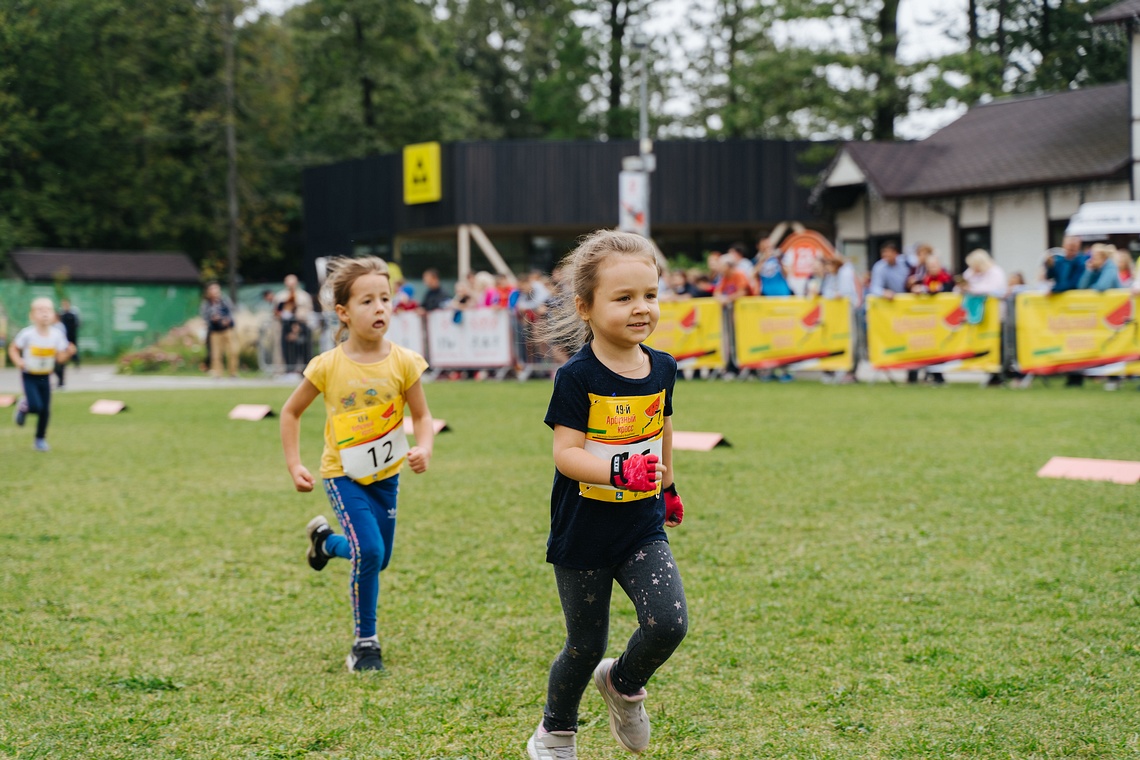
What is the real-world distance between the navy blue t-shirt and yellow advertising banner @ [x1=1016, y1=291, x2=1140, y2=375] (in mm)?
14577

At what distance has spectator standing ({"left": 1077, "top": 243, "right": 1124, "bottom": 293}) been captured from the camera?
1662 cm

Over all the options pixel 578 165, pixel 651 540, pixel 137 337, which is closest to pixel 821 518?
pixel 651 540

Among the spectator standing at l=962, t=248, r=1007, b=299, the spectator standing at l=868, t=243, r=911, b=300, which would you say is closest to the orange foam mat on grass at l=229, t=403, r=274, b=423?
the spectator standing at l=868, t=243, r=911, b=300

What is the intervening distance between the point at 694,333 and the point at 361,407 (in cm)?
1596

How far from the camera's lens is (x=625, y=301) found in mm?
3631

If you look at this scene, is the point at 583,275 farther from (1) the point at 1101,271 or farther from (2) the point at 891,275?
(2) the point at 891,275

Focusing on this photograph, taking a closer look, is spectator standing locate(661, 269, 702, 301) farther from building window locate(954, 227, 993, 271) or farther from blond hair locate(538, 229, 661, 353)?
blond hair locate(538, 229, 661, 353)

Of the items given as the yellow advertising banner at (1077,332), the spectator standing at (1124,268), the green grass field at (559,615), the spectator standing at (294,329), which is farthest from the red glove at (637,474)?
the spectator standing at (294,329)

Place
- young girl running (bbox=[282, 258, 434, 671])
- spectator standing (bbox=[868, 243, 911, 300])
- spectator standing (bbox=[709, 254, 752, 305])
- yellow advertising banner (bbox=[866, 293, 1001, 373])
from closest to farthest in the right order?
young girl running (bbox=[282, 258, 434, 671]) → yellow advertising banner (bbox=[866, 293, 1001, 373]) → spectator standing (bbox=[868, 243, 911, 300]) → spectator standing (bbox=[709, 254, 752, 305])

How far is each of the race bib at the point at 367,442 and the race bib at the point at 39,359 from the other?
8.63 meters

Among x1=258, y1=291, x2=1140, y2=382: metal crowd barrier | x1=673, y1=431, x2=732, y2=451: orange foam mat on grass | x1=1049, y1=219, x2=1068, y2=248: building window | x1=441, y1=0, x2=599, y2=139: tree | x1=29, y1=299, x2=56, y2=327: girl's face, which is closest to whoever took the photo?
x1=673, y1=431, x2=732, y2=451: orange foam mat on grass

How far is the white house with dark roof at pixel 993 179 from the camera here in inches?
1062

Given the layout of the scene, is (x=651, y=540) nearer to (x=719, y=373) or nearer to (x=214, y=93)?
(x=719, y=373)

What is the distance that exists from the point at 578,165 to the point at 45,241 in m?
26.8
